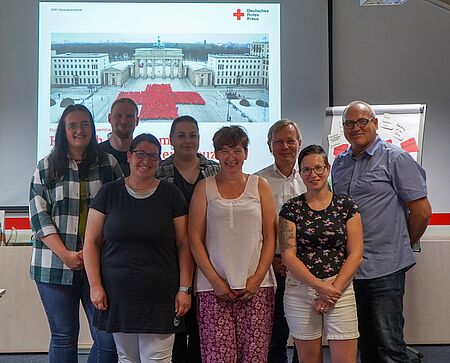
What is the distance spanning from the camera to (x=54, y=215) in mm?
2303

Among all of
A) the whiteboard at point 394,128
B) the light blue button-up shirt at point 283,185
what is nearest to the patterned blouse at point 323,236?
the light blue button-up shirt at point 283,185

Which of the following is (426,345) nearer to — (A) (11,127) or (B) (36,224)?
(B) (36,224)

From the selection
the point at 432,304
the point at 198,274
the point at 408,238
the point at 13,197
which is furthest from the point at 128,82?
the point at 432,304

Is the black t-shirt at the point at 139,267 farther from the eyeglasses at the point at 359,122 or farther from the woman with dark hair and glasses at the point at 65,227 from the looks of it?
the eyeglasses at the point at 359,122

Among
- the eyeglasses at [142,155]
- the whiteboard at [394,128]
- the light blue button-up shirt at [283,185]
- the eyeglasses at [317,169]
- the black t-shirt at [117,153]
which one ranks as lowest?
the light blue button-up shirt at [283,185]

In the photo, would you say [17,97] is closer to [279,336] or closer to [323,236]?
[279,336]

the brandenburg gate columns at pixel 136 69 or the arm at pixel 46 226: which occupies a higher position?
the brandenburg gate columns at pixel 136 69

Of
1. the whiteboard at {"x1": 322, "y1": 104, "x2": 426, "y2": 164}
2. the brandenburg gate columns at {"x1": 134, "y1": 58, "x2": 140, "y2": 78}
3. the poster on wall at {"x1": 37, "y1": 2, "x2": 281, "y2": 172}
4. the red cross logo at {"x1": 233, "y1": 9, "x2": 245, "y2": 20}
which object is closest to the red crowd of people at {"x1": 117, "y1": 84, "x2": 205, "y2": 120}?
the poster on wall at {"x1": 37, "y1": 2, "x2": 281, "y2": 172}

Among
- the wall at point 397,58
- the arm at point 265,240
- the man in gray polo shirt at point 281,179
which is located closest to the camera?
the arm at point 265,240

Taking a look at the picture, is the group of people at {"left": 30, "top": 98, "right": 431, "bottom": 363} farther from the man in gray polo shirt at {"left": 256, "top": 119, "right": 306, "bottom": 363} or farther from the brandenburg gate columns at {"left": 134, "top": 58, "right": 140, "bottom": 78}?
the brandenburg gate columns at {"left": 134, "top": 58, "right": 140, "bottom": 78}

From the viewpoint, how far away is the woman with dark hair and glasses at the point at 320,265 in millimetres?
2141

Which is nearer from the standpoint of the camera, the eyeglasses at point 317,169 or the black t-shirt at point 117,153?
the eyeglasses at point 317,169

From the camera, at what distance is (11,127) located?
13.5 feet

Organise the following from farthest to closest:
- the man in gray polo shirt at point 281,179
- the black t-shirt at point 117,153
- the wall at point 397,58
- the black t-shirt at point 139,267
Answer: the wall at point 397,58, the black t-shirt at point 117,153, the man in gray polo shirt at point 281,179, the black t-shirt at point 139,267
